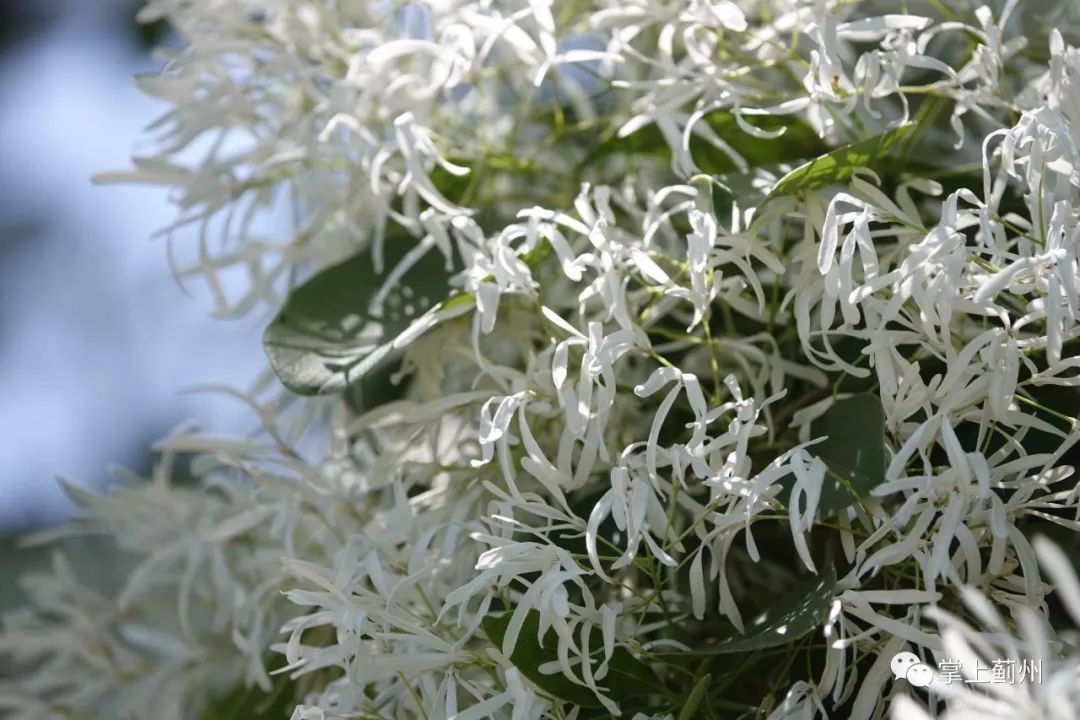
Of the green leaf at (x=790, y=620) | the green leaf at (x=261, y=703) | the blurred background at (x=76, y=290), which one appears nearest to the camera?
the green leaf at (x=790, y=620)

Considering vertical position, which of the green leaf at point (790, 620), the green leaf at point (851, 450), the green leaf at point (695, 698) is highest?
the green leaf at point (851, 450)

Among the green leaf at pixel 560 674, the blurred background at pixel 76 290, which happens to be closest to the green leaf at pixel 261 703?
the green leaf at pixel 560 674

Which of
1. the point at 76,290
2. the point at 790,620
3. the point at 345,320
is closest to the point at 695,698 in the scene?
the point at 790,620

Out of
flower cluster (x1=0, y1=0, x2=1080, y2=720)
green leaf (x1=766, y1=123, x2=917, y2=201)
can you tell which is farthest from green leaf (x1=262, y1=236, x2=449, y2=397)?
green leaf (x1=766, y1=123, x2=917, y2=201)

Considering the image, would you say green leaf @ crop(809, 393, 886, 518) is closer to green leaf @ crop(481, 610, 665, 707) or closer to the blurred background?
green leaf @ crop(481, 610, 665, 707)

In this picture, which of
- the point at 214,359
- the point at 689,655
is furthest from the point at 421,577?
the point at 214,359

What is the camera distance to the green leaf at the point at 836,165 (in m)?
0.27

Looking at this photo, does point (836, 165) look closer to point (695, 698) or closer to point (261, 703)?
point (695, 698)

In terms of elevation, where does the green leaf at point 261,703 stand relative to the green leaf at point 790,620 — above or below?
below

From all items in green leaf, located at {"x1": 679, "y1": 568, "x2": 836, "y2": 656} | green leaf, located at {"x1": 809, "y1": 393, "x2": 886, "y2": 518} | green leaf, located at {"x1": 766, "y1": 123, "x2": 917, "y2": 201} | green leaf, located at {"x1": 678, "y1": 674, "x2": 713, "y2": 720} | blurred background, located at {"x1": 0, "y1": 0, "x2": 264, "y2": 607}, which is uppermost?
green leaf, located at {"x1": 766, "y1": 123, "x2": 917, "y2": 201}

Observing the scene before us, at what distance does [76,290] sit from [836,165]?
72cm

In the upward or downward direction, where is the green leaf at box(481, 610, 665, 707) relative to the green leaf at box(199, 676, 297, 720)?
upward

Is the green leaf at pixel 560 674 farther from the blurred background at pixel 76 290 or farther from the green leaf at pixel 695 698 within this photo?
the blurred background at pixel 76 290

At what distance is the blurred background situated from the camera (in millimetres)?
737
